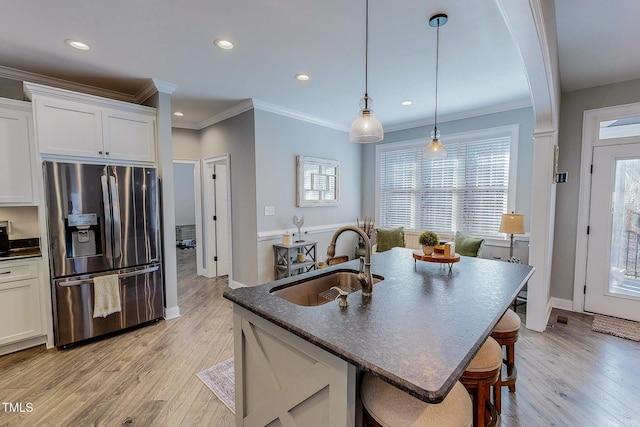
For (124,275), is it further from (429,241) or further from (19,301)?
(429,241)

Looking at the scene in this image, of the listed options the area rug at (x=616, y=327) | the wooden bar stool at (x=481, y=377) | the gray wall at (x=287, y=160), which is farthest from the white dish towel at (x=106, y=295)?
the area rug at (x=616, y=327)

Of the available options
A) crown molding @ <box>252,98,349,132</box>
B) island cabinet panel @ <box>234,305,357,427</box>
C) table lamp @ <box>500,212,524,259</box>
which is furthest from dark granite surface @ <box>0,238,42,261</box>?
table lamp @ <box>500,212,524,259</box>

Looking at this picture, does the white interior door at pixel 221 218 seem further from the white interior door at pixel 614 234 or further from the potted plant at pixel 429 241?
the white interior door at pixel 614 234

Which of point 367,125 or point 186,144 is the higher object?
point 186,144

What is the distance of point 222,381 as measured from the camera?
7.39 feet

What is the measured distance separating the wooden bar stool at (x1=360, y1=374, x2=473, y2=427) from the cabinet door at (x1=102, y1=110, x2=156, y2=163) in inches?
130

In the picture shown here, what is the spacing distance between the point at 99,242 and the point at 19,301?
80 cm

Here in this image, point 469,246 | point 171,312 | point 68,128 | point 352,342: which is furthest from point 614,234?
point 68,128

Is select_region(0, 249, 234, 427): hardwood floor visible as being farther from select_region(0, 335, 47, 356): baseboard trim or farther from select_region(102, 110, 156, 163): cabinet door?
select_region(102, 110, 156, 163): cabinet door

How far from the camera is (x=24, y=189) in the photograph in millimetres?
2709

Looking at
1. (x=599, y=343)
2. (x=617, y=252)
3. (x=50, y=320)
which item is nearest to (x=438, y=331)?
(x=599, y=343)

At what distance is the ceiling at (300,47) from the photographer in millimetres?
2004

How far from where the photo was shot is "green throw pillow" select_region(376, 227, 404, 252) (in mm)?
4824

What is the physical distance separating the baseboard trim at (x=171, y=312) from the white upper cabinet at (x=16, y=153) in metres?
1.71
